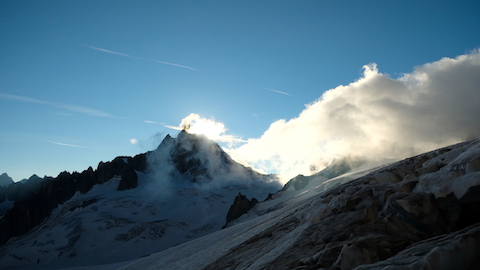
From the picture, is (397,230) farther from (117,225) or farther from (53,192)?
(53,192)

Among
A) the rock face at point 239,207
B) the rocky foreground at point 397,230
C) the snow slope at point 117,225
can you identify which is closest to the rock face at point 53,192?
the snow slope at point 117,225

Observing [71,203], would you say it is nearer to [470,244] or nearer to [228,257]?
[228,257]

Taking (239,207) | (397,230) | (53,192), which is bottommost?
(239,207)

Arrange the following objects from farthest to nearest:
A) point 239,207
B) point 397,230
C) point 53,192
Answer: point 53,192 → point 239,207 → point 397,230

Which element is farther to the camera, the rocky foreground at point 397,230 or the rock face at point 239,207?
the rock face at point 239,207

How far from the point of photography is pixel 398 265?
591 cm

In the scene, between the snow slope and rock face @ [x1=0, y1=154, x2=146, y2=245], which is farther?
rock face @ [x1=0, y1=154, x2=146, y2=245]

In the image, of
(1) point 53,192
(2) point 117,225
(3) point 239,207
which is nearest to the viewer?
(3) point 239,207

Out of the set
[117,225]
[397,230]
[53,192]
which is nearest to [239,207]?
[117,225]

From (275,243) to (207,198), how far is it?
6776 inches

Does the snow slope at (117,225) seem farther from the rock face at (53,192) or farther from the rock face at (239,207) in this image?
the rock face at (239,207)

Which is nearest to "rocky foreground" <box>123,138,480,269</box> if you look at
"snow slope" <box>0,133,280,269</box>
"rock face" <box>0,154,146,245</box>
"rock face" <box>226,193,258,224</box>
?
"snow slope" <box>0,133,280,269</box>

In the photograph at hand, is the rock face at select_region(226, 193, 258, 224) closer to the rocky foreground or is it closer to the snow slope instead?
the snow slope

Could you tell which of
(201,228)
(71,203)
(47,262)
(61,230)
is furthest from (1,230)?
(201,228)
